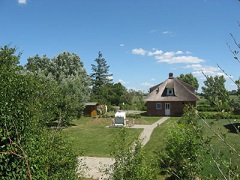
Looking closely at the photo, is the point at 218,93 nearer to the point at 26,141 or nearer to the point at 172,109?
the point at 26,141

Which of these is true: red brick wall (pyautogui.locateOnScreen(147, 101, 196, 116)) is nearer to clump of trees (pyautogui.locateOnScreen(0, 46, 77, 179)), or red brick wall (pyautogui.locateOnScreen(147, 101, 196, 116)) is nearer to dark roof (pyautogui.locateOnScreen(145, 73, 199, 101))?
dark roof (pyautogui.locateOnScreen(145, 73, 199, 101))

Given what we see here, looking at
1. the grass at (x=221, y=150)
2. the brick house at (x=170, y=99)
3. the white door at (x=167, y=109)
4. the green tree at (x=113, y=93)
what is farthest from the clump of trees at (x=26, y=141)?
the green tree at (x=113, y=93)

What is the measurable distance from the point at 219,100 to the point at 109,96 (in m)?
50.9

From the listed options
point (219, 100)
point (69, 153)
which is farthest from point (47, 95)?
point (219, 100)

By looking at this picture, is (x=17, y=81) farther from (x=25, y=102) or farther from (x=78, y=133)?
(x=78, y=133)

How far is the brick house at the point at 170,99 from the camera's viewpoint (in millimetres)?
36344

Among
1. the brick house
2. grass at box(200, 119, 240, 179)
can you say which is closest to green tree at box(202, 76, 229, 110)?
grass at box(200, 119, 240, 179)

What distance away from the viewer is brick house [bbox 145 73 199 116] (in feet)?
119

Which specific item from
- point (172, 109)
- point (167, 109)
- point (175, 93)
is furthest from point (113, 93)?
point (172, 109)

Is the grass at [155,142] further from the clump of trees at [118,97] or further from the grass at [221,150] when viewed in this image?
the clump of trees at [118,97]

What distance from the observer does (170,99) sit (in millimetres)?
36562

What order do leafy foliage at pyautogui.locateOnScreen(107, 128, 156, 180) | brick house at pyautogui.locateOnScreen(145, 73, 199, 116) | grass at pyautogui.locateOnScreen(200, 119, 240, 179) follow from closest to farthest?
grass at pyautogui.locateOnScreen(200, 119, 240, 179)
leafy foliage at pyautogui.locateOnScreen(107, 128, 156, 180)
brick house at pyautogui.locateOnScreen(145, 73, 199, 116)

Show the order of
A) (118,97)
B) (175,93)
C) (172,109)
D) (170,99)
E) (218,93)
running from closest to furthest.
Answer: (218,93)
(170,99)
(172,109)
(175,93)
(118,97)

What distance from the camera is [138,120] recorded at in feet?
101
